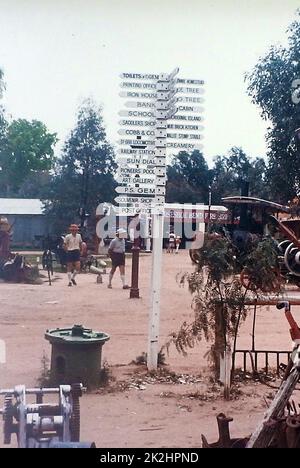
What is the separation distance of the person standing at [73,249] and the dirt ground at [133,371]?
3.05 feet

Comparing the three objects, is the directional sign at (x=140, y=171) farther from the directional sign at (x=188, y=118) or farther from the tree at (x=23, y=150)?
the tree at (x=23, y=150)

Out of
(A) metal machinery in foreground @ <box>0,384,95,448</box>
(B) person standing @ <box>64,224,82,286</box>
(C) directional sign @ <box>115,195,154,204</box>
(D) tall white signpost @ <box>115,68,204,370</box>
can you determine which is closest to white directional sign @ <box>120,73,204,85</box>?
(D) tall white signpost @ <box>115,68,204,370</box>

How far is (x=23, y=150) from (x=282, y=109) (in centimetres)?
365

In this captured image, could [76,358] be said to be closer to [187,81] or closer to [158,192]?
[158,192]

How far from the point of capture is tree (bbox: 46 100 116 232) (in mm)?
8297

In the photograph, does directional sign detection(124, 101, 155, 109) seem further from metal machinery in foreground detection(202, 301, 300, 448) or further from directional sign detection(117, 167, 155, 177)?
metal machinery in foreground detection(202, 301, 300, 448)

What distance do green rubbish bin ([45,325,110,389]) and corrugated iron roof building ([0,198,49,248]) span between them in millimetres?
6882

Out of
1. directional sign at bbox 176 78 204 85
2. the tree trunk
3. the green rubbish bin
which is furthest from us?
directional sign at bbox 176 78 204 85

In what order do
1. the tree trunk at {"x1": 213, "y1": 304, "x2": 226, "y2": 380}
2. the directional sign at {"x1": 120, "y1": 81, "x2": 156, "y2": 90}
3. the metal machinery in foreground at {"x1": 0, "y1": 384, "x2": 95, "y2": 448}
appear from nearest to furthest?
the metal machinery in foreground at {"x1": 0, "y1": 384, "x2": 95, "y2": 448} < the tree trunk at {"x1": 213, "y1": 304, "x2": 226, "y2": 380} < the directional sign at {"x1": 120, "y1": 81, "x2": 156, "y2": 90}

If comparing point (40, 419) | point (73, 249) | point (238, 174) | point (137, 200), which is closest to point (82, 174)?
point (73, 249)

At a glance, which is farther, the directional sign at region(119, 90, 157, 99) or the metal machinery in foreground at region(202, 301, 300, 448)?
the directional sign at region(119, 90, 157, 99)

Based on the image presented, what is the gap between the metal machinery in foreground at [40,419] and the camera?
2.90 m

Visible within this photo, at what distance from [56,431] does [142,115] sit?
286cm

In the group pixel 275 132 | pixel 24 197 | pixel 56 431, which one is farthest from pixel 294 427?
pixel 24 197
